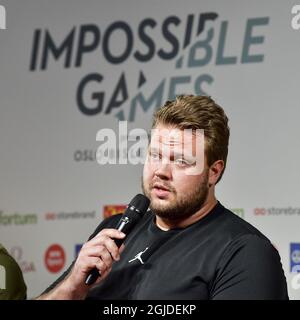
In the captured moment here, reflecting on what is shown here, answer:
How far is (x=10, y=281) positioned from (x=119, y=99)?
5.19ft

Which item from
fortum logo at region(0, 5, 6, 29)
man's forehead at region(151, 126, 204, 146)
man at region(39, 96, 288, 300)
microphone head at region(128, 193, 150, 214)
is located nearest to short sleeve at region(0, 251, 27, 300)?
man at region(39, 96, 288, 300)

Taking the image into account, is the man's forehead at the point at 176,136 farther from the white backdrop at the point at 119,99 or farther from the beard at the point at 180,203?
the white backdrop at the point at 119,99

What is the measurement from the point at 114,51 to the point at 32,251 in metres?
1.09

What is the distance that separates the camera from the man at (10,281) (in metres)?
1.96

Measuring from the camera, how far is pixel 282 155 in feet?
10.1

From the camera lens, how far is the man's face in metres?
1.82

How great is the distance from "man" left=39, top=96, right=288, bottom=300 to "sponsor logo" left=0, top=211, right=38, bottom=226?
1.68m

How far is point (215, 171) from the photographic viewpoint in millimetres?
1910

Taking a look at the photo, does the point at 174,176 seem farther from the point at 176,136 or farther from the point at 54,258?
the point at 54,258

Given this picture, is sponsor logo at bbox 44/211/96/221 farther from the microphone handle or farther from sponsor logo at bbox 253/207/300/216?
the microphone handle
